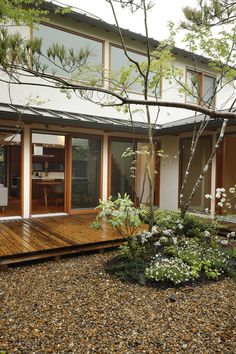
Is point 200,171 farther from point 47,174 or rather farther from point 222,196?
point 47,174

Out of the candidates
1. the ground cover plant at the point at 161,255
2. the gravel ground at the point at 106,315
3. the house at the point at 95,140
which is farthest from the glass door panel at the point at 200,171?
the gravel ground at the point at 106,315

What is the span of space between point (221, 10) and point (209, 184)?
5486mm

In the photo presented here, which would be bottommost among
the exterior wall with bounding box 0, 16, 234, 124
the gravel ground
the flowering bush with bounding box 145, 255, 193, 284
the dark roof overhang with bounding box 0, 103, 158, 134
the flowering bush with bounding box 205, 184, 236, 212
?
the gravel ground

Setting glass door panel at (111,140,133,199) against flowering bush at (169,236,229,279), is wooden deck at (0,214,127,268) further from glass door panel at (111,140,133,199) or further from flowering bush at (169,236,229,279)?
glass door panel at (111,140,133,199)

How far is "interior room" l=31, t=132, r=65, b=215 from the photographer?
902cm

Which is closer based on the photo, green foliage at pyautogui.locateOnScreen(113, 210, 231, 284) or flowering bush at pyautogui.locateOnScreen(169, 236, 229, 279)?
green foliage at pyautogui.locateOnScreen(113, 210, 231, 284)

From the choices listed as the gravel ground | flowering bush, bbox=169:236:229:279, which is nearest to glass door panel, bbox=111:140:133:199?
flowering bush, bbox=169:236:229:279

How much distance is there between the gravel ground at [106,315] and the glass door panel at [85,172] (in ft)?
13.0

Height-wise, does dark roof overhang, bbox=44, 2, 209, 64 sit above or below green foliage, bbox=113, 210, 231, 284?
above

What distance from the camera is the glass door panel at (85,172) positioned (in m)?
8.09

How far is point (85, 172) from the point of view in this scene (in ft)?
27.1

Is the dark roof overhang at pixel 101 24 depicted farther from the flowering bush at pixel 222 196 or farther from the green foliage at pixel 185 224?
the green foliage at pixel 185 224

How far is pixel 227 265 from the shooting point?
4.53m

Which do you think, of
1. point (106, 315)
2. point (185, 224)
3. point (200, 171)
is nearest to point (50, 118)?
point (185, 224)
